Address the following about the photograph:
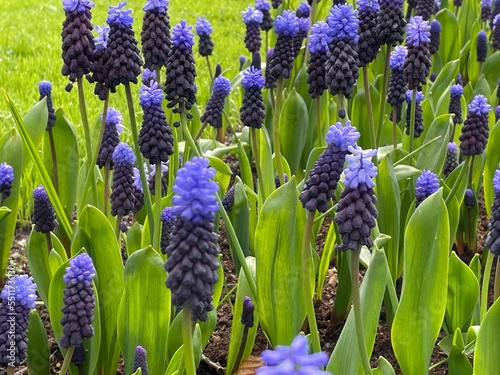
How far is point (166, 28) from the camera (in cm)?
306

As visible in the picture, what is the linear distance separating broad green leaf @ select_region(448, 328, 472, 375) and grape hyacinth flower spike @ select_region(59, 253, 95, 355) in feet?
4.30

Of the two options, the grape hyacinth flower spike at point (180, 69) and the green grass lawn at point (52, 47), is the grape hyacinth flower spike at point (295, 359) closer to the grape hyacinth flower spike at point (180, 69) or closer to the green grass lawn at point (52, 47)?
the grape hyacinth flower spike at point (180, 69)

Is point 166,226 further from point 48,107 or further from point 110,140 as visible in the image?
point 48,107

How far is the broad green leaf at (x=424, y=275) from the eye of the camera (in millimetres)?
2582

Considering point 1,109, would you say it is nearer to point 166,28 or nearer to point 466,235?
point 166,28

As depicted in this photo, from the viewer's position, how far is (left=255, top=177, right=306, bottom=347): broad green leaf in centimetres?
270

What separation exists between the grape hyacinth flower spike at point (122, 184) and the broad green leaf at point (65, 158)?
0.90 m

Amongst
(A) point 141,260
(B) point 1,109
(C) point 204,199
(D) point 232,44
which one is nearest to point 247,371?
(A) point 141,260

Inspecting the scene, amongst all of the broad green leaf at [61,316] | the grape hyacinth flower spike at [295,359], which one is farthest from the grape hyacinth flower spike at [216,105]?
the grape hyacinth flower spike at [295,359]

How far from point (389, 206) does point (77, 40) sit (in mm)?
1563

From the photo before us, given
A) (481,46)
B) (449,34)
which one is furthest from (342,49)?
(449,34)

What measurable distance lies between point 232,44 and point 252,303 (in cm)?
675

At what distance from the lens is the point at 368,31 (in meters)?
3.42

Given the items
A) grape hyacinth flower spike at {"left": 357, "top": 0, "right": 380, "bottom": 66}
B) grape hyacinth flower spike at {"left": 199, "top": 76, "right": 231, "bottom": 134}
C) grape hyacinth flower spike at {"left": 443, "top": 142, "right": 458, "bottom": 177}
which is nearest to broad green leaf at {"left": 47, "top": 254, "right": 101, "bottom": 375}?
grape hyacinth flower spike at {"left": 199, "top": 76, "right": 231, "bottom": 134}
